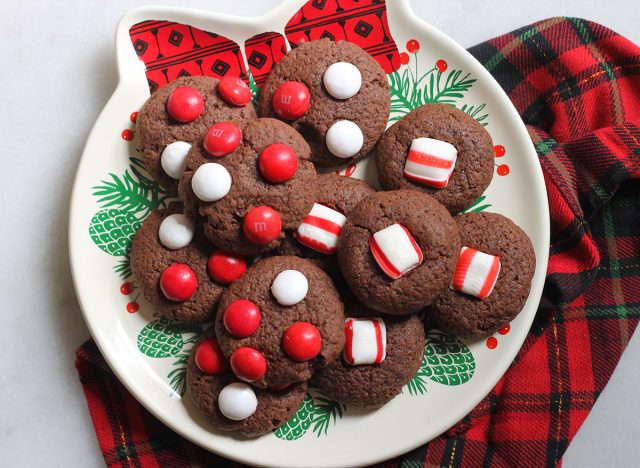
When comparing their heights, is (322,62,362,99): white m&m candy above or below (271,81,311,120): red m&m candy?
above

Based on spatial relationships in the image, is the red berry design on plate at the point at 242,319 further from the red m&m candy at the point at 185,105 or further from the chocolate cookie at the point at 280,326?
the red m&m candy at the point at 185,105

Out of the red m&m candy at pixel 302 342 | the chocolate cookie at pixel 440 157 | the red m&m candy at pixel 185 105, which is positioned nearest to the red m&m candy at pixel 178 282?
the red m&m candy at pixel 302 342

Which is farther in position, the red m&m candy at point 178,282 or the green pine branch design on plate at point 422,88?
the green pine branch design on plate at point 422,88

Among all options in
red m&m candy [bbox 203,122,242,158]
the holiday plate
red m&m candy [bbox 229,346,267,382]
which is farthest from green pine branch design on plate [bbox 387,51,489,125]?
red m&m candy [bbox 229,346,267,382]

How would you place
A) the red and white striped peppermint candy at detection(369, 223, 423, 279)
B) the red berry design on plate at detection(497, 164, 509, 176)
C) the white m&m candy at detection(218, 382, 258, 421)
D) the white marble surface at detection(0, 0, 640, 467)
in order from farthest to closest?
the white marble surface at detection(0, 0, 640, 467)
the red berry design on plate at detection(497, 164, 509, 176)
the white m&m candy at detection(218, 382, 258, 421)
the red and white striped peppermint candy at detection(369, 223, 423, 279)

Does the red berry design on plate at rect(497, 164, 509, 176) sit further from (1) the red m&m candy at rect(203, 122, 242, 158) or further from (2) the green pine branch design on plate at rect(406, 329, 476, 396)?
(1) the red m&m candy at rect(203, 122, 242, 158)
